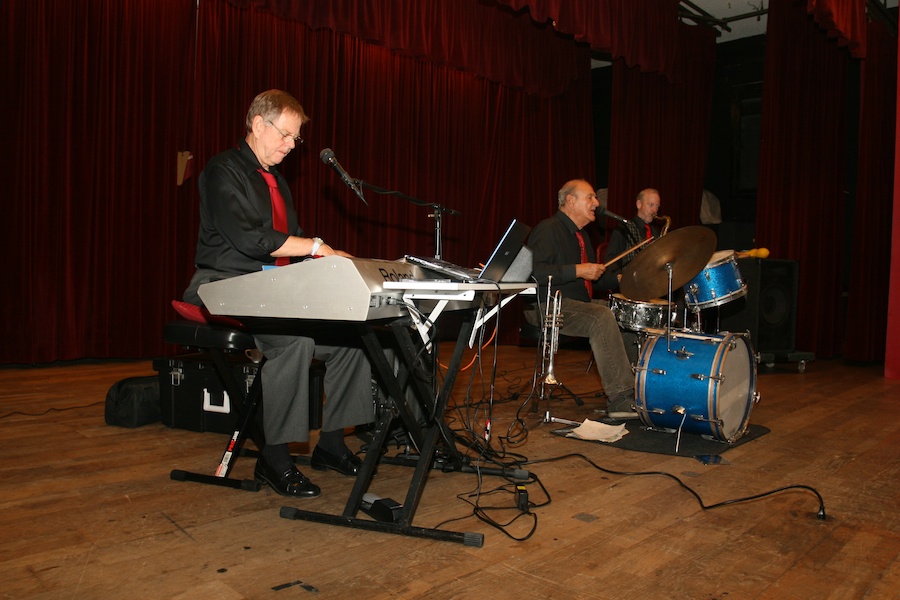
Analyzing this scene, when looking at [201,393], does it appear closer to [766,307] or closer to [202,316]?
[202,316]

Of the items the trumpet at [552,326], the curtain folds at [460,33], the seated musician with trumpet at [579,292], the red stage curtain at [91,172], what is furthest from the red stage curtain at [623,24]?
the red stage curtain at [91,172]

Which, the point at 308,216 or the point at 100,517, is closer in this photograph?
the point at 100,517

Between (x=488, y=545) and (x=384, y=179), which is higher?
(x=384, y=179)

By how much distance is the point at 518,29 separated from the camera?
6.86 m

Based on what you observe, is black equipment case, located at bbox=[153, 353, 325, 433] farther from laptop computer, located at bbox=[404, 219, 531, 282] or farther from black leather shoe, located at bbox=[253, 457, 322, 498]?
laptop computer, located at bbox=[404, 219, 531, 282]

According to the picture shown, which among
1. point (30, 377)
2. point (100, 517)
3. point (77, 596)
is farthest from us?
point (30, 377)

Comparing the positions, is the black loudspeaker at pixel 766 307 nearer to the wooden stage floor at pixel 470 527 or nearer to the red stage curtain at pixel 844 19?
the red stage curtain at pixel 844 19

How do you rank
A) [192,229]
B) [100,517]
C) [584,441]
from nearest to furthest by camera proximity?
1. [100,517]
2. [584,441]
3. [192,229]

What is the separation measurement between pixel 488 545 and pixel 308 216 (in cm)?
452

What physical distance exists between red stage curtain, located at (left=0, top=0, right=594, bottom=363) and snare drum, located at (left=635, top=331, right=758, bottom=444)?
366cm

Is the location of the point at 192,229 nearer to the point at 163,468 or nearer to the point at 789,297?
the point at 163,468

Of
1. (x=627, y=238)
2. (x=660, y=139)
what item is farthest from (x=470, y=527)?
(x=660, y=139)

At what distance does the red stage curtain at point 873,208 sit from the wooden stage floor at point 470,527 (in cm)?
406

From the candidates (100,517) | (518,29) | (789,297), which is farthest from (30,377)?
(789,297)
